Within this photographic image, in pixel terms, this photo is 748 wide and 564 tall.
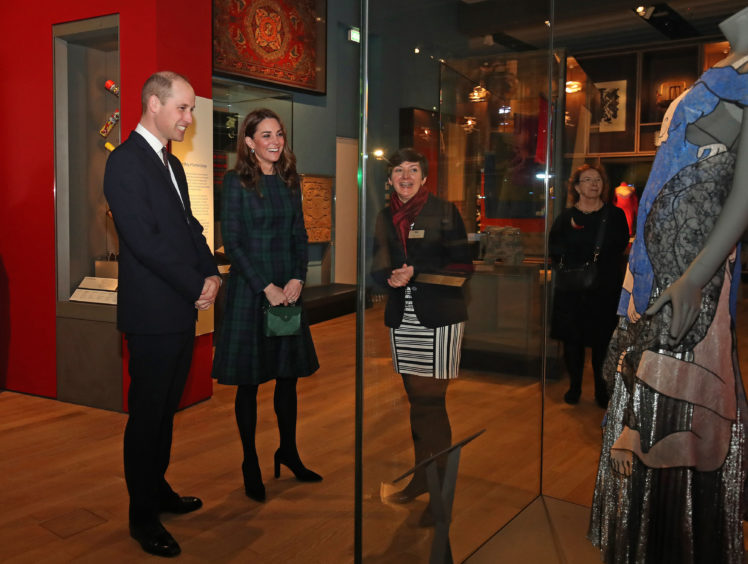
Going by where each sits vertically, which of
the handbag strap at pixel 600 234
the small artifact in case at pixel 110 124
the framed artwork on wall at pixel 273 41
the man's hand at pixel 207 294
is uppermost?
the framed artwork on wall at pixel 273 41

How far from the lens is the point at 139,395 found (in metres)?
2.35

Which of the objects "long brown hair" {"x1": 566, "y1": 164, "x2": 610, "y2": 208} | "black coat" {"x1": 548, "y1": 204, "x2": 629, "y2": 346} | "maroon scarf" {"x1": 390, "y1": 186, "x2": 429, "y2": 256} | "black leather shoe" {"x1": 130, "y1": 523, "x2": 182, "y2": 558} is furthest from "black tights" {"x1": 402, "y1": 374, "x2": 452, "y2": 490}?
"black leather shoe" {"x1": 130, "y1": 523, "x2": 182, "y2": 558}

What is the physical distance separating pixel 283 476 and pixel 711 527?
1938 mm

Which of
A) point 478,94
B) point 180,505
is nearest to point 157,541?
point 180,505

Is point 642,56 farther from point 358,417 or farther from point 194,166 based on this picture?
point 194,166

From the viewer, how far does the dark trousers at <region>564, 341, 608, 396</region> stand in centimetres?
218

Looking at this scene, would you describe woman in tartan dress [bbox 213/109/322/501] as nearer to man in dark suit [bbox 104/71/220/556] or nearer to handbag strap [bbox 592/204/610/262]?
man in dark suit [bbox 104/71/220/556]

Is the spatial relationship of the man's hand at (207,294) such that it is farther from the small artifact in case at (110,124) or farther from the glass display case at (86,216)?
the small artifact in case at (110,124)

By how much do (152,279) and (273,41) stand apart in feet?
17.3

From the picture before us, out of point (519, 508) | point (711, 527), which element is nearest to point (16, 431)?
point (519, 508)

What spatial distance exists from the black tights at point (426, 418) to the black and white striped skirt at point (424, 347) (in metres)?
0.02

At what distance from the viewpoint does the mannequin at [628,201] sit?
6.03 ft

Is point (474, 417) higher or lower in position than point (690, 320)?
lower

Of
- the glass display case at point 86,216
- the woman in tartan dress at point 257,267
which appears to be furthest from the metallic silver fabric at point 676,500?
the glass display case at point 86,216
